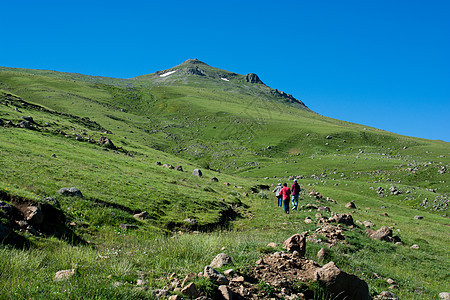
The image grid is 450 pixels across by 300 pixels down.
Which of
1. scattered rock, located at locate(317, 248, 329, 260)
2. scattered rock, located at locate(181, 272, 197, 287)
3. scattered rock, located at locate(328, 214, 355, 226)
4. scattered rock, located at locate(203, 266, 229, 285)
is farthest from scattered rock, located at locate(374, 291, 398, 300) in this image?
scattered rock, located at locate(328, 214, 355, 226)

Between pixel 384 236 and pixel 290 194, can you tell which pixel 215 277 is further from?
pixel 290 194

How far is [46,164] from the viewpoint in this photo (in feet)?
69.4

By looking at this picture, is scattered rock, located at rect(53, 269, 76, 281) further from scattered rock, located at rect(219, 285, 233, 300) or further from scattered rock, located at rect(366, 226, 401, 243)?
scattered rock, located at rect(366, 226, 401, 243)

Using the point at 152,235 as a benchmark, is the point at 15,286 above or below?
above

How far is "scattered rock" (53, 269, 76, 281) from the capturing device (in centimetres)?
592

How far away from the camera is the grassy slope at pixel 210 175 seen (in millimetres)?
11680

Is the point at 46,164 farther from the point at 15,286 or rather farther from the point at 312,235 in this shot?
the point at 312,235

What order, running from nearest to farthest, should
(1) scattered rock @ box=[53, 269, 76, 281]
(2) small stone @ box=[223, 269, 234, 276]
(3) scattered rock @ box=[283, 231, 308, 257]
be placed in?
(1) scattered rock @ box=[53, 269, 76, 281], (2) small stone @ box=[223, 269, 234, 276], (3) scattered rock @ box=[283, 231, 308, 257]

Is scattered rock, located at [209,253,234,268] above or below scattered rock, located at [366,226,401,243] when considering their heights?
above

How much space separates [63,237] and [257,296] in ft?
A: 30.4

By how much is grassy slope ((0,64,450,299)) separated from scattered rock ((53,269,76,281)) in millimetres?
191

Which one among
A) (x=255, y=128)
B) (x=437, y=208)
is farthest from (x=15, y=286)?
(x=255, y=128)

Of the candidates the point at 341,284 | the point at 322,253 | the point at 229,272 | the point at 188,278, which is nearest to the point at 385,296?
the point at 341,284

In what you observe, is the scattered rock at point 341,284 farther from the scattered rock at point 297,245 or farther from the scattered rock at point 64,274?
the scattered rock at point 64,274
